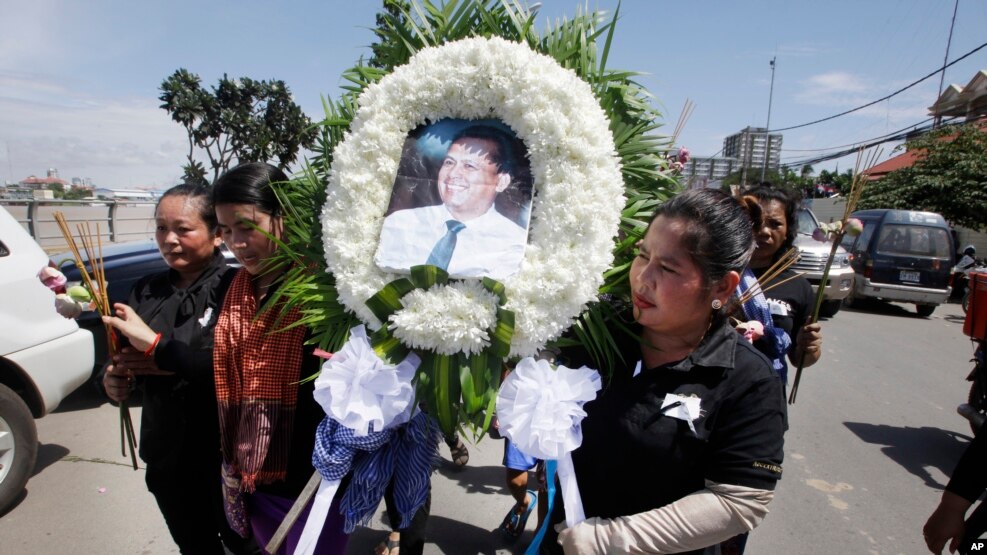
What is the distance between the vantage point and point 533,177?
147 centimetres

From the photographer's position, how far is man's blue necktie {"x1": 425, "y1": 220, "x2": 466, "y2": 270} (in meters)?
1.38

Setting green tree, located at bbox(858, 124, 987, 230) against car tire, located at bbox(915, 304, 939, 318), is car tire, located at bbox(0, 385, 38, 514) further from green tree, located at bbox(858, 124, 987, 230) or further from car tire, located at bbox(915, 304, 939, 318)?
green tree, located at bbox(858, 124, 987, 230)

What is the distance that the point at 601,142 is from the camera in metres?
1.43

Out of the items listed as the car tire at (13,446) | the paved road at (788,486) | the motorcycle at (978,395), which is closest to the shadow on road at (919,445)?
the paved road at (788,486)

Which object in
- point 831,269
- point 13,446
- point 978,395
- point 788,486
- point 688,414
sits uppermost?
point 688,414

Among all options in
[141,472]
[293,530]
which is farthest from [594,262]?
[141,472]

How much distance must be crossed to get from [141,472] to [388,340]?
3.34 metres

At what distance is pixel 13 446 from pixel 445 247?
3.43 meters

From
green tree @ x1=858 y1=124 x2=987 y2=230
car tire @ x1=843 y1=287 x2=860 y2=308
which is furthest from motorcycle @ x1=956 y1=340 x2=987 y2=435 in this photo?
green tree @ x1=858 y1=124 x2=987 y2=230

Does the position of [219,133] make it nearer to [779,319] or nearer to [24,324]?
[24,324]

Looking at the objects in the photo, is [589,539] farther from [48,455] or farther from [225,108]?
[225,108]

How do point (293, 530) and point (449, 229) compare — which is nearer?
point (449, 229)

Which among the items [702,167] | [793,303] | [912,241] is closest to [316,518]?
[793,303]

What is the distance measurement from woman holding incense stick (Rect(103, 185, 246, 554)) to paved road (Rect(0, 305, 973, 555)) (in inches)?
41.6
